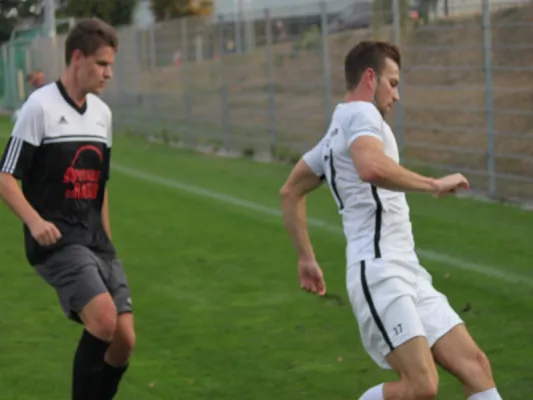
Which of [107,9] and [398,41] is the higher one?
Answer: [107,9]

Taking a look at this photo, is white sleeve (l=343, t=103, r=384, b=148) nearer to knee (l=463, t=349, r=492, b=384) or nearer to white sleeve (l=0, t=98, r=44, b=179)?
knee (l=463, t=349, r=492, b=384)

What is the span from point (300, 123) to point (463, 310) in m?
Answer: 14.4

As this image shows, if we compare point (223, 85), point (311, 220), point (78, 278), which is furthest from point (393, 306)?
point (223, 85)

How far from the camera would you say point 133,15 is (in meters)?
65.0

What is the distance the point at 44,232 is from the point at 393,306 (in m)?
1.75

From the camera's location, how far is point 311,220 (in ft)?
48.4

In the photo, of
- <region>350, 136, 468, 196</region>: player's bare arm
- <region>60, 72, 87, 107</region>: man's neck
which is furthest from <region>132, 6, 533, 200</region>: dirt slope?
<region>350, 136, 468, 196</region>: player's bare arm

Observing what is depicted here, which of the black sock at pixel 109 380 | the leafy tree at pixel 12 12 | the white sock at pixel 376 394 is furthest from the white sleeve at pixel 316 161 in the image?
the leafy tree at pixel 12 12

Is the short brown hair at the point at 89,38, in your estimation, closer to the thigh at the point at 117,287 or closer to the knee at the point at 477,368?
the thigh at the point at 117,287

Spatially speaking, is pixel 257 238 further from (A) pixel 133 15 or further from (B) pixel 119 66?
(A) pixel 133 15

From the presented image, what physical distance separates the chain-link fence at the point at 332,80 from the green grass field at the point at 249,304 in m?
1.72

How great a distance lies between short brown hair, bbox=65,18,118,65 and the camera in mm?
6273

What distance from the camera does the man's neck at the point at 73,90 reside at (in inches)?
252

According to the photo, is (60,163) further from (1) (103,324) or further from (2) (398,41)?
(2) (398,41)
